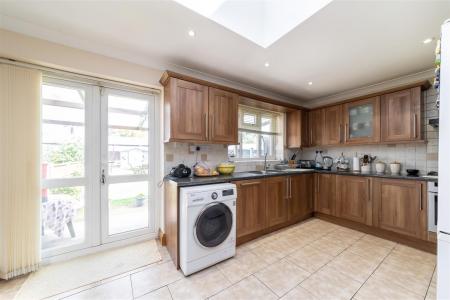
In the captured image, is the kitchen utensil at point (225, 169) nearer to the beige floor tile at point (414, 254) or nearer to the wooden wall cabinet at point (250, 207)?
the wooden wall cabinet at point (250, 207)

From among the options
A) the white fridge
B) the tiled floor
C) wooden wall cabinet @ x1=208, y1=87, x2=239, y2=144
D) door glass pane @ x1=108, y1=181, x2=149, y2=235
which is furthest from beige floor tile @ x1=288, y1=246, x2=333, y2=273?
door glass pane @ x1=108, y1=181, x2=149, y2=235

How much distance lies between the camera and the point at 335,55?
2215 millimetres

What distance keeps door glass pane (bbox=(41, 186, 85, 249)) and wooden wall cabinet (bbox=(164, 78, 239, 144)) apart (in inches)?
51.3

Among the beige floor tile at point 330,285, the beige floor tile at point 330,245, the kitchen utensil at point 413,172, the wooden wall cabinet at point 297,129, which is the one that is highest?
the wooden wall cabinet at point 297,129

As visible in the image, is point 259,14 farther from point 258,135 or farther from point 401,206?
point 401,206

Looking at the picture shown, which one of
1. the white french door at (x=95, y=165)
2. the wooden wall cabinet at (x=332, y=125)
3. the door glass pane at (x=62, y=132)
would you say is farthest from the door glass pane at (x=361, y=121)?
the door glass pane at (x=62, y=132)

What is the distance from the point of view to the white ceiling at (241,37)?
5.05 feet

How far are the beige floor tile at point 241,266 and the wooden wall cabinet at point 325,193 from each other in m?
1.83

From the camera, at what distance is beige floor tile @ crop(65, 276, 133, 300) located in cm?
151

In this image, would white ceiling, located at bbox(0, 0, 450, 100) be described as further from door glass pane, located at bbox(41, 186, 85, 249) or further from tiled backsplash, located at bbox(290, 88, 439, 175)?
door glass pane, located at bbox(41, 186, 85, 249)

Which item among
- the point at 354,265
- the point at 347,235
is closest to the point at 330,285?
the point at 354,265

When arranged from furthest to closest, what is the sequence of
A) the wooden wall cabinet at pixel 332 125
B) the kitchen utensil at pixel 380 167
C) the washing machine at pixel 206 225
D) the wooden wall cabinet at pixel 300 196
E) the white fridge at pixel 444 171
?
1. the wooden wall cabinet at pixel 332 125
2. the wooden wall cabinet at pixel 300 196
3. the kitchen utensil at pixel 380 167
4. the washing machine at pixel 206 225
5. the white fridge at pixel 444 171

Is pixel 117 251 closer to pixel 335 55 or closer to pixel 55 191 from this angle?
pixel 55 191

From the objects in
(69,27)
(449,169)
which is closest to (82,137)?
(69,27)
